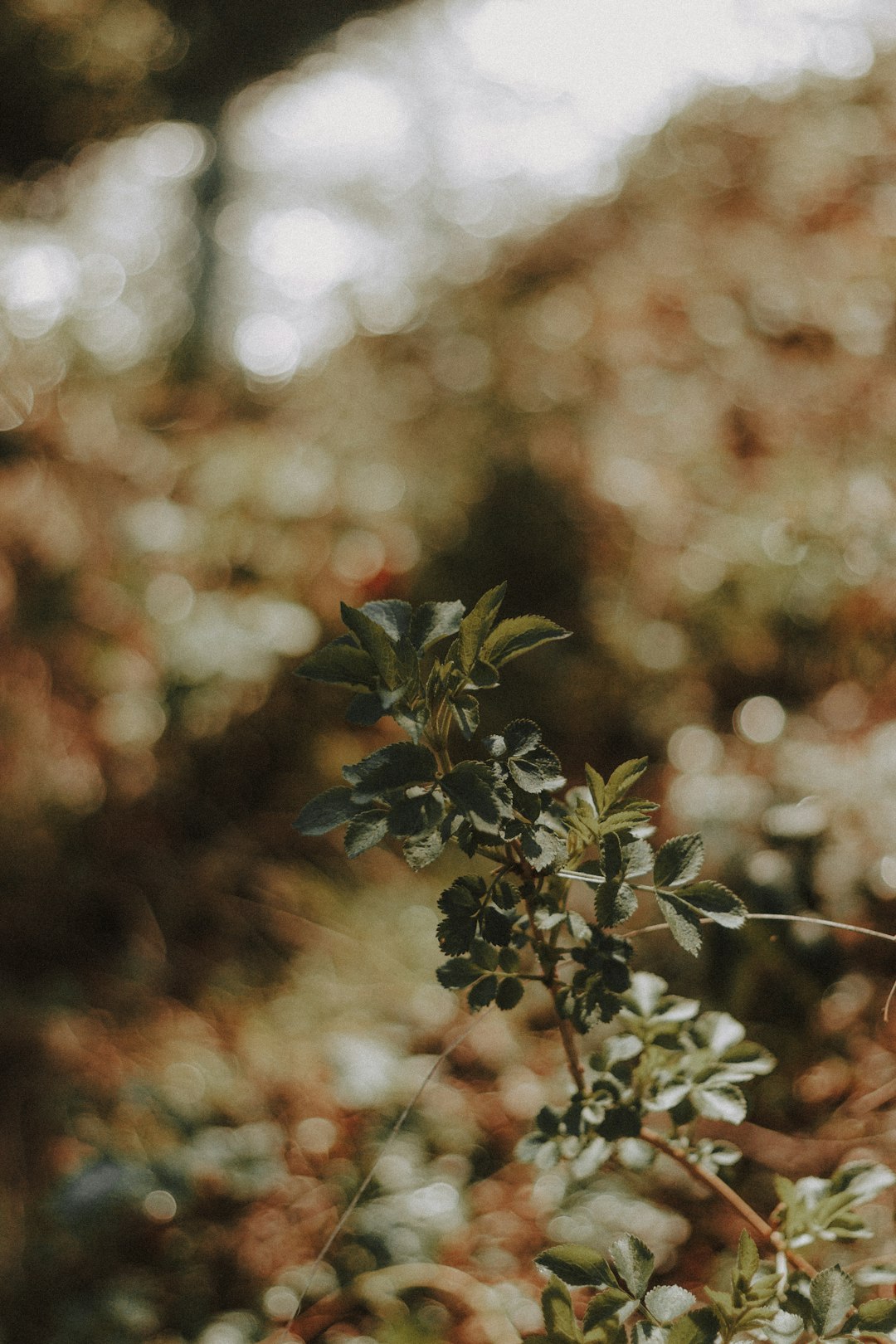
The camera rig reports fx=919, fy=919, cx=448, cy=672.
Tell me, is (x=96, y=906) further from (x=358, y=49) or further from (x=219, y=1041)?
(x=358, y=49)

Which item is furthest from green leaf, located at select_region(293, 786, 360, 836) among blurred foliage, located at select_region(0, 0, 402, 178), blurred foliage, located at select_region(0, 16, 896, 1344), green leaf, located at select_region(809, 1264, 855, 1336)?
blurred foliage, located at select_region(0, 0, 402, 178)

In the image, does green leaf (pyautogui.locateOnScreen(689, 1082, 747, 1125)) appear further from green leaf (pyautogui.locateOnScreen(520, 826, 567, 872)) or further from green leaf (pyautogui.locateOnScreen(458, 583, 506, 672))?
green leaf (pyautogui.locateOnScreen(458, 583, 506, 672))

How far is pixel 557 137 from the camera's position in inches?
152

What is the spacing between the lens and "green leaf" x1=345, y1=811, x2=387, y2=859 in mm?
694

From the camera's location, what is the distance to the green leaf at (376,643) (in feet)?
2.28

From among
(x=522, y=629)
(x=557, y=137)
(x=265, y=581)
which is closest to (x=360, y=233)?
(x=557, y=137)

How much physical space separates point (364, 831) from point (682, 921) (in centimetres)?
27

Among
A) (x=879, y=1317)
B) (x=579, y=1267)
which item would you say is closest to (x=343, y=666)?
(x=579, y=1267)

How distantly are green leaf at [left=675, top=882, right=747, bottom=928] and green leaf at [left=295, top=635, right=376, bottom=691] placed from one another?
314 mm

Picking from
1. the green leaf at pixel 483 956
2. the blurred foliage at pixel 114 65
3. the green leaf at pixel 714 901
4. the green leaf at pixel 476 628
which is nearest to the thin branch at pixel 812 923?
the green leaf at pixel 714 901

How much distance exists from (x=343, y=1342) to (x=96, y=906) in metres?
1.32

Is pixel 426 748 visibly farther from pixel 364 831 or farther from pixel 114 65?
pixel 114 65

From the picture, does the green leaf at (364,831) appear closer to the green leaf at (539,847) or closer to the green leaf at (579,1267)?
the green leaf at (539,847)

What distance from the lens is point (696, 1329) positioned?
70cm
